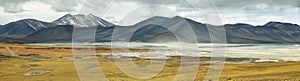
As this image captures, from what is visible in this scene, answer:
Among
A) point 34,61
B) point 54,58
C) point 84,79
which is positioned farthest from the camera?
point 54,58

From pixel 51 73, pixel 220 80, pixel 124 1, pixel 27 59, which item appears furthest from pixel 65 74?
pixel 27 59

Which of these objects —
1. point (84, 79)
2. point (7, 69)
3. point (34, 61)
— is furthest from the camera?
point (34, 61)

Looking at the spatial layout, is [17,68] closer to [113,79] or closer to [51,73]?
[51,73]

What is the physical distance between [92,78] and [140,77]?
34.8 feet

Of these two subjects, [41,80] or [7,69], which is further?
[7,69]

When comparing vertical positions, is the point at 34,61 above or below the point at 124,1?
below

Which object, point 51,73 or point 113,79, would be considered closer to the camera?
point 113,79

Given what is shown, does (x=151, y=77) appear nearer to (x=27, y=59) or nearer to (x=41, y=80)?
(x=41, y=80)

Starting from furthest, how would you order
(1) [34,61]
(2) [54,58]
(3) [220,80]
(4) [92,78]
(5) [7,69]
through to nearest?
(2) [54,58] < (1) [34,61] < (5) [7,69] < (3) [220,80] < (4) [92,78]

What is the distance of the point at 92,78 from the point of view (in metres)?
57.6

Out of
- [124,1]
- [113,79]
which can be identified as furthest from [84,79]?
[124,1]

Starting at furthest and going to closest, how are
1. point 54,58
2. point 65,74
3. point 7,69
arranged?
point 54,58 < point 7,69 < point 65,74

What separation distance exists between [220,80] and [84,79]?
69.8 feet

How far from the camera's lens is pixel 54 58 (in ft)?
388
